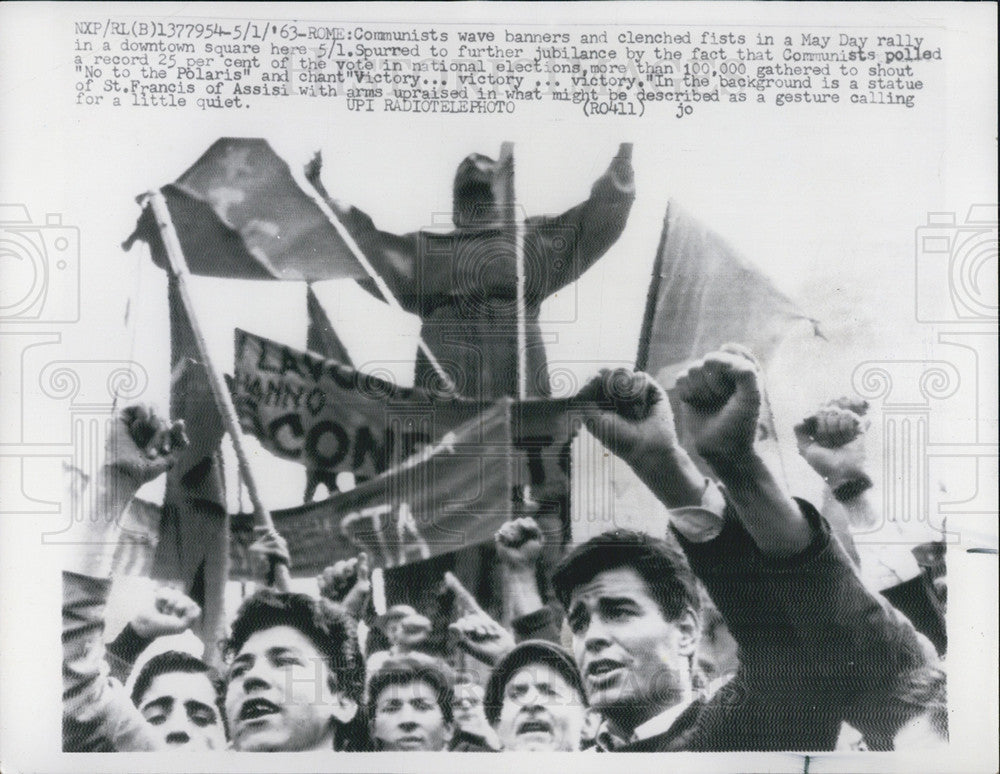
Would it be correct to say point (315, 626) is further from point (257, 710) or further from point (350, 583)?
point (257, 710)

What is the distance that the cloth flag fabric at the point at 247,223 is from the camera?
2.32m

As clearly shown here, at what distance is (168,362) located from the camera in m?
2.32

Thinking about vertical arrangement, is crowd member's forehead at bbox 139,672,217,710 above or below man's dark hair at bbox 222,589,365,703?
below

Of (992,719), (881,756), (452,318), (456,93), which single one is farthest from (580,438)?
(992,719)

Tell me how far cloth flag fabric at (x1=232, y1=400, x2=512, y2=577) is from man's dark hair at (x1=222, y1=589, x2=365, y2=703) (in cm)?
8

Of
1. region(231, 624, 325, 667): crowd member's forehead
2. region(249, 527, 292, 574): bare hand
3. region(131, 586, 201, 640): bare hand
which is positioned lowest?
region(231, 624, 325, 667): crowd member's forehead

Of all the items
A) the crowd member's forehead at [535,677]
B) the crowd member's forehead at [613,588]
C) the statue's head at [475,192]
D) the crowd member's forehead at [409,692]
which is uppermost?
the statue's head at [475,192]

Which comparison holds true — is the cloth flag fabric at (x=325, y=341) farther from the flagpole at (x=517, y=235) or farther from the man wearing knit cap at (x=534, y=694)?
the man wearing knit cap at (x=534, y=694)

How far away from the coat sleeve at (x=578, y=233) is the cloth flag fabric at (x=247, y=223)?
0.46 m

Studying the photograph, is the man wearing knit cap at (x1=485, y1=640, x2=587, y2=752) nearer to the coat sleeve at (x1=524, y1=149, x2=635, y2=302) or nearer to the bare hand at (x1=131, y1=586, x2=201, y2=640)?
the bare hand at (x1=131, y1=586, x2=201, y2=640)

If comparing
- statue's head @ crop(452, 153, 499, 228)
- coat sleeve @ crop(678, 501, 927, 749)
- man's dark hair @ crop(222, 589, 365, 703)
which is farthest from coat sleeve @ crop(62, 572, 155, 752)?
coat sleeve @ crop(678, 501, 927, 749)

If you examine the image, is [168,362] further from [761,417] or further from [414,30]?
[761,417]

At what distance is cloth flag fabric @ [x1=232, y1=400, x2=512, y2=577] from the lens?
2301mm

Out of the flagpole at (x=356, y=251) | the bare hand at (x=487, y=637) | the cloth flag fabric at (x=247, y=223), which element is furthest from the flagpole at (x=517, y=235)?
the bare hand at (x=487, y=637)
